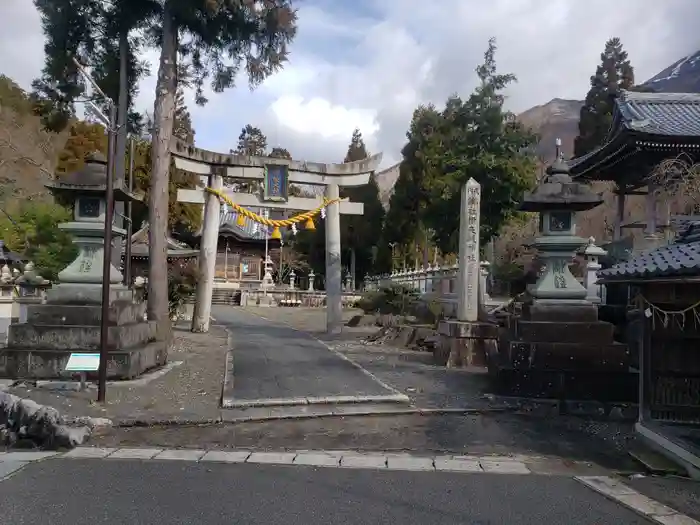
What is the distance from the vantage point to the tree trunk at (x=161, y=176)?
47.6 feet

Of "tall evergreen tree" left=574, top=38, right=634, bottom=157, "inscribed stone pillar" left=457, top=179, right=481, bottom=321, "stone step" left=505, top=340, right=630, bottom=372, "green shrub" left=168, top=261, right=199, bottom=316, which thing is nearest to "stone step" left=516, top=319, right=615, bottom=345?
"stone step" left=505, top=340, right=630, bottom=372

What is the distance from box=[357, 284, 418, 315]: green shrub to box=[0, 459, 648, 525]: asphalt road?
17.2 metres

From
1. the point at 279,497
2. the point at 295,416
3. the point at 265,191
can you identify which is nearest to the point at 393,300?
the point at 265,191

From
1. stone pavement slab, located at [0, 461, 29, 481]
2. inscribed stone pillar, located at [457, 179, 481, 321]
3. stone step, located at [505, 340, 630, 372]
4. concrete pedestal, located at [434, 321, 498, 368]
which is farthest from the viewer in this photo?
inscribed stone pillar, located at [457, 179, 481, 321]

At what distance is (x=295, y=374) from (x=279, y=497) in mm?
6603

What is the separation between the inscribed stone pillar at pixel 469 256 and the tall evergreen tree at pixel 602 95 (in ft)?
76.6

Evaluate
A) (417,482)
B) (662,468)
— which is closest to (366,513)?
(417,482)

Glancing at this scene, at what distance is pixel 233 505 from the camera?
16.6ft

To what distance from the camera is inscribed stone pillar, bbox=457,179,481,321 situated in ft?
46.6

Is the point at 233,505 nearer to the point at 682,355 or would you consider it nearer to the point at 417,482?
the point at 417,482

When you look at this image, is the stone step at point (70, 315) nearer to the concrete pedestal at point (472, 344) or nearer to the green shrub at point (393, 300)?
the concrete pedestal at point (472, 344)

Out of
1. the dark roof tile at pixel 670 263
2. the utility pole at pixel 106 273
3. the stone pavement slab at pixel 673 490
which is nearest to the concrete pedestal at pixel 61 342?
the utility pole at pixel 106 273

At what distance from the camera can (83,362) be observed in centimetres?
922

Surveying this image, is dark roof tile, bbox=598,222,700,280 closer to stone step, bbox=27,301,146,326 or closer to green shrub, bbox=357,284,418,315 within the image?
stone step, bbox=27,301,146,326
